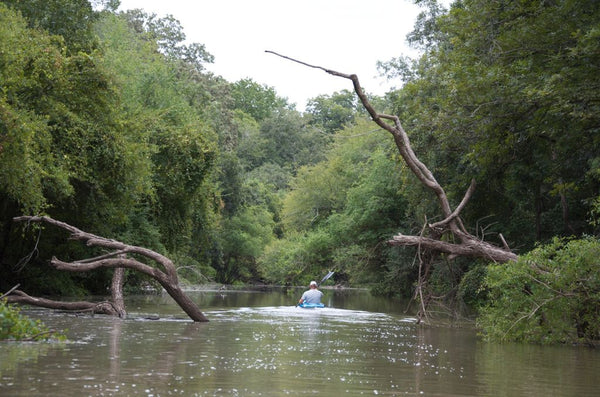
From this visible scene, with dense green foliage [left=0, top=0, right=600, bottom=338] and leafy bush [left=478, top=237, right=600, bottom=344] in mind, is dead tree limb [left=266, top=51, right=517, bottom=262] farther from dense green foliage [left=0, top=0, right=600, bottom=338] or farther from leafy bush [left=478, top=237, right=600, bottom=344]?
leafy bush [left=478, top=237, right=600, bottom=344]

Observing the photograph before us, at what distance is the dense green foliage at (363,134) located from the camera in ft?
58.9

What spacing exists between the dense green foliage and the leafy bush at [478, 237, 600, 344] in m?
1.62

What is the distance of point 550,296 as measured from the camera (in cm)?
1559

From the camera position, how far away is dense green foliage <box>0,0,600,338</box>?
706 inches

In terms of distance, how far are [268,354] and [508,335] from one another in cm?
649

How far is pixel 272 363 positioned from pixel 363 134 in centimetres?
1813

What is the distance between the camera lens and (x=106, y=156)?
2350 centimetres

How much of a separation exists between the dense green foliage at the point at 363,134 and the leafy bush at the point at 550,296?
5.32ft

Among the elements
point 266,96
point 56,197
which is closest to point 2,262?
point 56,197

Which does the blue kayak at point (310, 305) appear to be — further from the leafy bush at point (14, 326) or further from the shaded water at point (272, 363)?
the leafy bush at point (14, 326)

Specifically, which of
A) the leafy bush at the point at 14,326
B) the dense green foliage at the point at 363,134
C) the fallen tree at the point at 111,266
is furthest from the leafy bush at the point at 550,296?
the leafy bush at the point at 14,326

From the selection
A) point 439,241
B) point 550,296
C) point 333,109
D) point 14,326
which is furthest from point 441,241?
point 333,109

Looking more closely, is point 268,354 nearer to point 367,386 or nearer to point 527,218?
point 367,386

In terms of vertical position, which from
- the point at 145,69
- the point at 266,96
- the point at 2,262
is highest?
the point at 266,96
